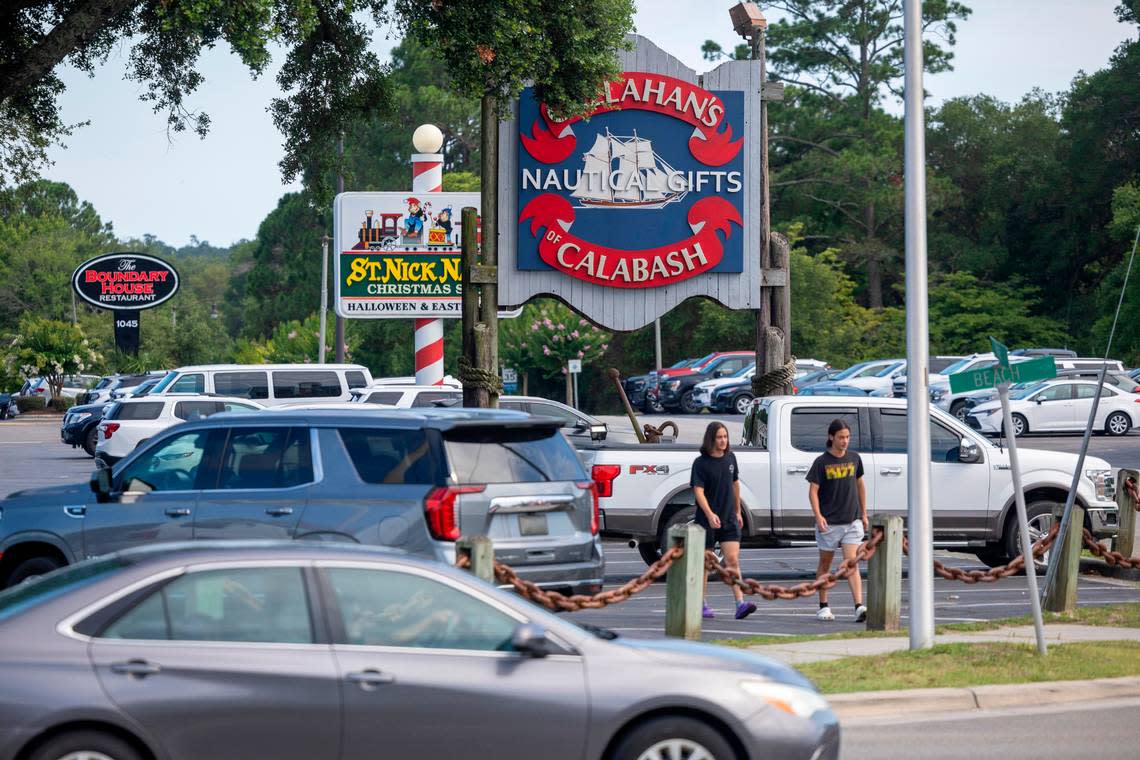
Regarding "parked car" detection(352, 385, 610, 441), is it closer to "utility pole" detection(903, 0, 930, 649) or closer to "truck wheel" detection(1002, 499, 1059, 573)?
"truck wheel" detection(1002, 499, 1059, 573)

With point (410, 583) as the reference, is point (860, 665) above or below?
below

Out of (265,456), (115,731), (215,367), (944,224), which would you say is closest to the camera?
(115,731)

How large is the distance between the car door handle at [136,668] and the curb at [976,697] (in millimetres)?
4678

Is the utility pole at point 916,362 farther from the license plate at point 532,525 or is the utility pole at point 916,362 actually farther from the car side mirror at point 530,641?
the car side mirror at point 530,641

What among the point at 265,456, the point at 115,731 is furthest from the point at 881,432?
the point at 115,731

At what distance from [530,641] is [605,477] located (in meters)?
9.38

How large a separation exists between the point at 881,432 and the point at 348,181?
10.9m

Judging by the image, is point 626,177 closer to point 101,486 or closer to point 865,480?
point 865,480

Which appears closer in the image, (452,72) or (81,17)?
(81,17)

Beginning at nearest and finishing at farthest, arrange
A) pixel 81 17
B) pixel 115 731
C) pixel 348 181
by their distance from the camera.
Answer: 1. pixel 115 731
2. pixel 81 17
3. pixel 348 181

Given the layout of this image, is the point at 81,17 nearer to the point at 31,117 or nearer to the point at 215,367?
the point at 31,117

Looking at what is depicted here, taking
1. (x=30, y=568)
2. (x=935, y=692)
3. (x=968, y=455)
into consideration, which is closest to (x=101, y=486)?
(x=30, y=568)

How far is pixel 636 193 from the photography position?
16.6 meters

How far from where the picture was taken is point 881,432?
16.4 meters
